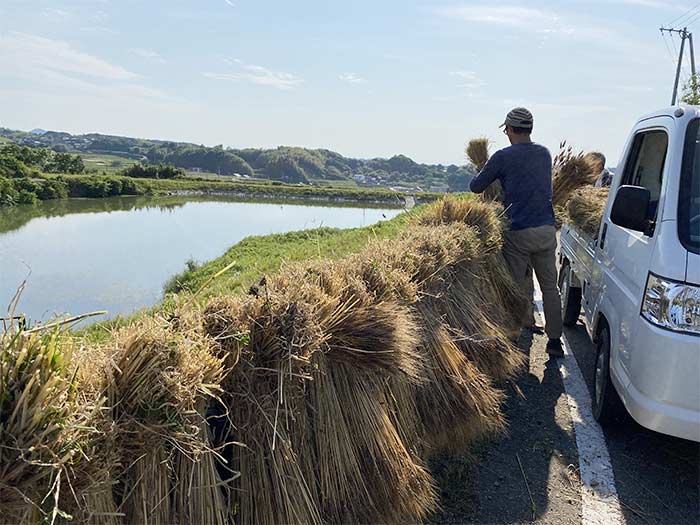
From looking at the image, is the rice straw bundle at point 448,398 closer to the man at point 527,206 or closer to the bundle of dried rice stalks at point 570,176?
the man at point 527,206

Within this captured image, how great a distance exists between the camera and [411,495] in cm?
243

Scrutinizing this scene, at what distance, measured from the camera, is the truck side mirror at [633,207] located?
3.24 metres

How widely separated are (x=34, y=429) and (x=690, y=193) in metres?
3.51

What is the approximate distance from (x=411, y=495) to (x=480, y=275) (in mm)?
2321

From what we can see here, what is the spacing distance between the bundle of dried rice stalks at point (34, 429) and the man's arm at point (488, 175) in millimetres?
A: 4429

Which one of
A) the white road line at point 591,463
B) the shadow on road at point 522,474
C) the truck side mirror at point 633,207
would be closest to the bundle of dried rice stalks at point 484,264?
the shadow on road at point 522,474

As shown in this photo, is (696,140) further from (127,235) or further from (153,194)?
(153,194)

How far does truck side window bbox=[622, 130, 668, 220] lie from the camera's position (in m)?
3.88

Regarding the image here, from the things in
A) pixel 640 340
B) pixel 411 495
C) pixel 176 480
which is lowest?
pixel 411 495

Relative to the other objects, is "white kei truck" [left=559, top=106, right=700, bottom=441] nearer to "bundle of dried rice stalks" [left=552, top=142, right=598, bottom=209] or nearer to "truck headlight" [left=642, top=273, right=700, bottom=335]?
"truck headlight" [left=642, top=273, right=700, bottom=335]

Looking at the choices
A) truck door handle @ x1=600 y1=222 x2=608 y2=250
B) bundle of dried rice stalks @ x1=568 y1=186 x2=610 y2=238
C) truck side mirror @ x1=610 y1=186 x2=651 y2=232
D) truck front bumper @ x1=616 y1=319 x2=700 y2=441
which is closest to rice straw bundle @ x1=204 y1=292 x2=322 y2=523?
truck front bumper @ x1=616 y1=319 x2=700 y2=441

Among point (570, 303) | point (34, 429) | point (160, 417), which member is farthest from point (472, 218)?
point (34, 429)

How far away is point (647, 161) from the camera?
13.9ft

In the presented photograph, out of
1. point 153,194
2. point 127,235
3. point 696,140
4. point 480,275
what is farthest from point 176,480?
point 153,194
